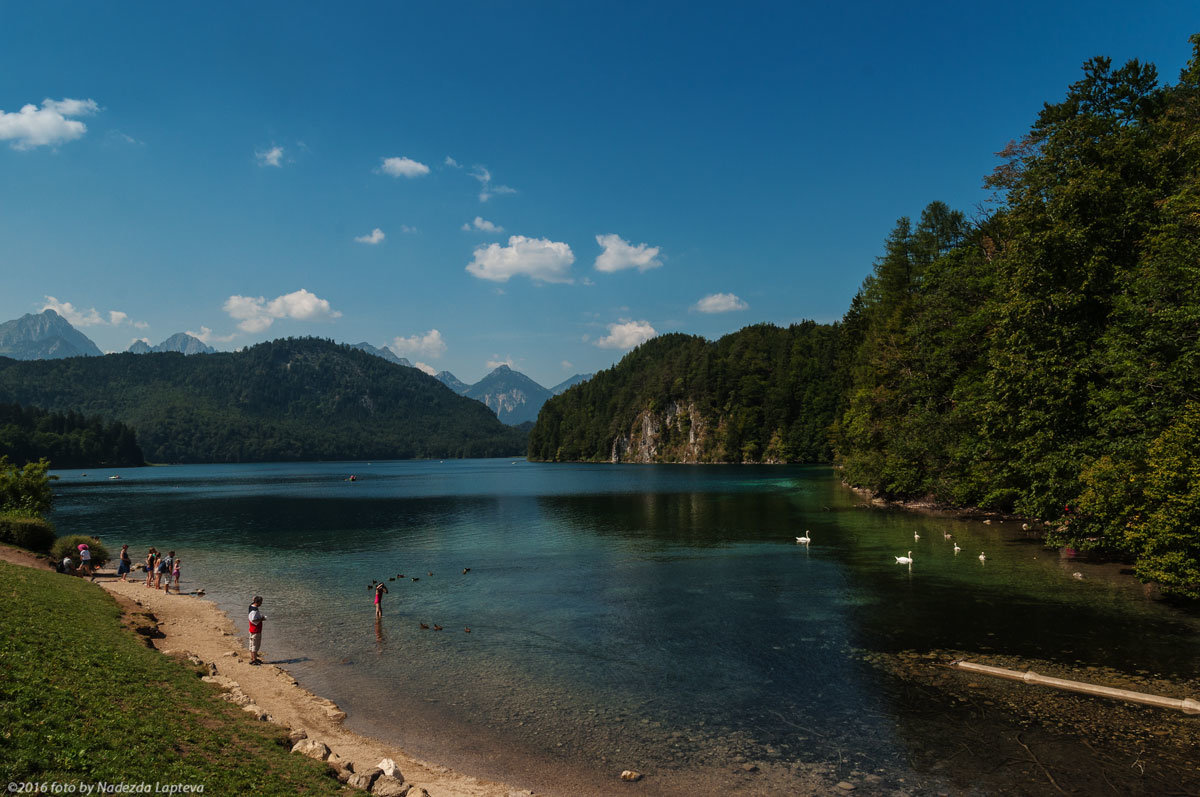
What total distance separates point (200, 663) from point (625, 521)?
1950 inches

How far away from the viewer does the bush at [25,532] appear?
39.6 m

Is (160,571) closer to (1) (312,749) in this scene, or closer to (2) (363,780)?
(1) (312,749)

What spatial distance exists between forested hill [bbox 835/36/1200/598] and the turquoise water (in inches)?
169

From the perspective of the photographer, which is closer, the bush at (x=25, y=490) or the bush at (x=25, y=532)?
the bush at (x=25, y=532)

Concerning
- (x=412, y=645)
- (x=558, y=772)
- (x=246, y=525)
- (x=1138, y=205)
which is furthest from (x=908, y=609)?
(x=246, y=525)

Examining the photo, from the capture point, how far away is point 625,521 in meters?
67.9

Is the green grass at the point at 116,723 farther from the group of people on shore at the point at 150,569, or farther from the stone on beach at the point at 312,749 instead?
the group of people on shore at the point at 150,569

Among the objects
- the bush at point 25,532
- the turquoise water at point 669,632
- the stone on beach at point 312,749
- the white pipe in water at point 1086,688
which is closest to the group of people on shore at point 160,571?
the turquoise water at point 669,632

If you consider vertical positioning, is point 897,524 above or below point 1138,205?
below

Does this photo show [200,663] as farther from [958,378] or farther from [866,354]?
[866,354]

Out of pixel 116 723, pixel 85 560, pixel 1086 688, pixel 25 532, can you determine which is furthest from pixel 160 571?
pixel 1086 688

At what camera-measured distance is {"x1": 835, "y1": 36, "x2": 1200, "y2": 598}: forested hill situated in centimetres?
2734

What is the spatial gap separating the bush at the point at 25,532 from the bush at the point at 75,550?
0.85m

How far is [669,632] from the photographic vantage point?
27047mm
